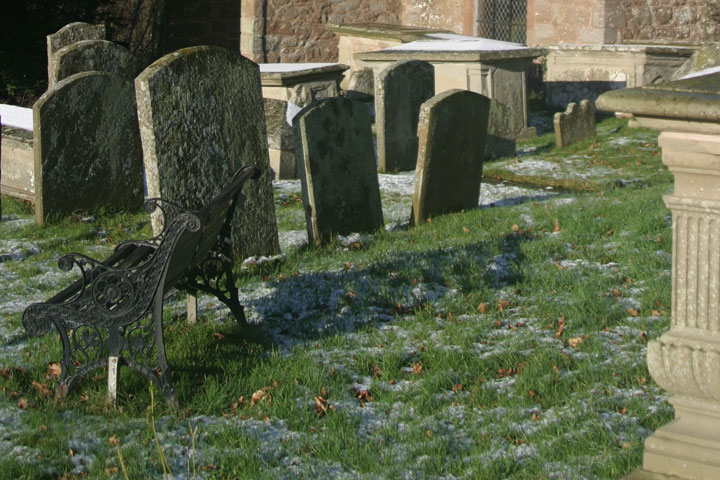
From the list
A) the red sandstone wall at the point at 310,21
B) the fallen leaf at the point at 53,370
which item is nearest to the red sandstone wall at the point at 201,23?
the red sandstone wall at the point at 310,21

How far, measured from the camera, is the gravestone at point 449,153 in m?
7.39

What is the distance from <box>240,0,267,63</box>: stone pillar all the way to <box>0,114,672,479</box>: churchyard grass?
10.1 metres

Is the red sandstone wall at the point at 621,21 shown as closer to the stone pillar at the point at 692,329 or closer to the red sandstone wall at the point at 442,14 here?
the red sandstone wall at the point at 442,14

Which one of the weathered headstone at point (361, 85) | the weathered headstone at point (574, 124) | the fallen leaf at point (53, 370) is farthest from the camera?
the weathered headstone at point (361, 85)

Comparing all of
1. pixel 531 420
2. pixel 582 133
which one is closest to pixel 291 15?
pixel 582 133

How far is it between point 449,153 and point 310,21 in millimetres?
10618

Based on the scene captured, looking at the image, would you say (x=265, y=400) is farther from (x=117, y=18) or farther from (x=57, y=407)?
(x=117, y=18)

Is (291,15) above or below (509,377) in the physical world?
above

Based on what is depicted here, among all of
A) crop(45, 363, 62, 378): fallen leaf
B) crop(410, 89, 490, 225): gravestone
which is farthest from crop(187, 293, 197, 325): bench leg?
crop(410, 89, 490, 225): gravestone

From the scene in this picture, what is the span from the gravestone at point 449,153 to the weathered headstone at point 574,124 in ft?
11.9

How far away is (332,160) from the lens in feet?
22.6

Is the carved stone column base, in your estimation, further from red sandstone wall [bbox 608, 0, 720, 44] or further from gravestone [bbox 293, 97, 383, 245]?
red sandstone wall [bbox 608, 0, 720, 44]

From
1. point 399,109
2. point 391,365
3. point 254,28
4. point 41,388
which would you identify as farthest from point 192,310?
point 254,28

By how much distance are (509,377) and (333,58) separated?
46.8 feet
